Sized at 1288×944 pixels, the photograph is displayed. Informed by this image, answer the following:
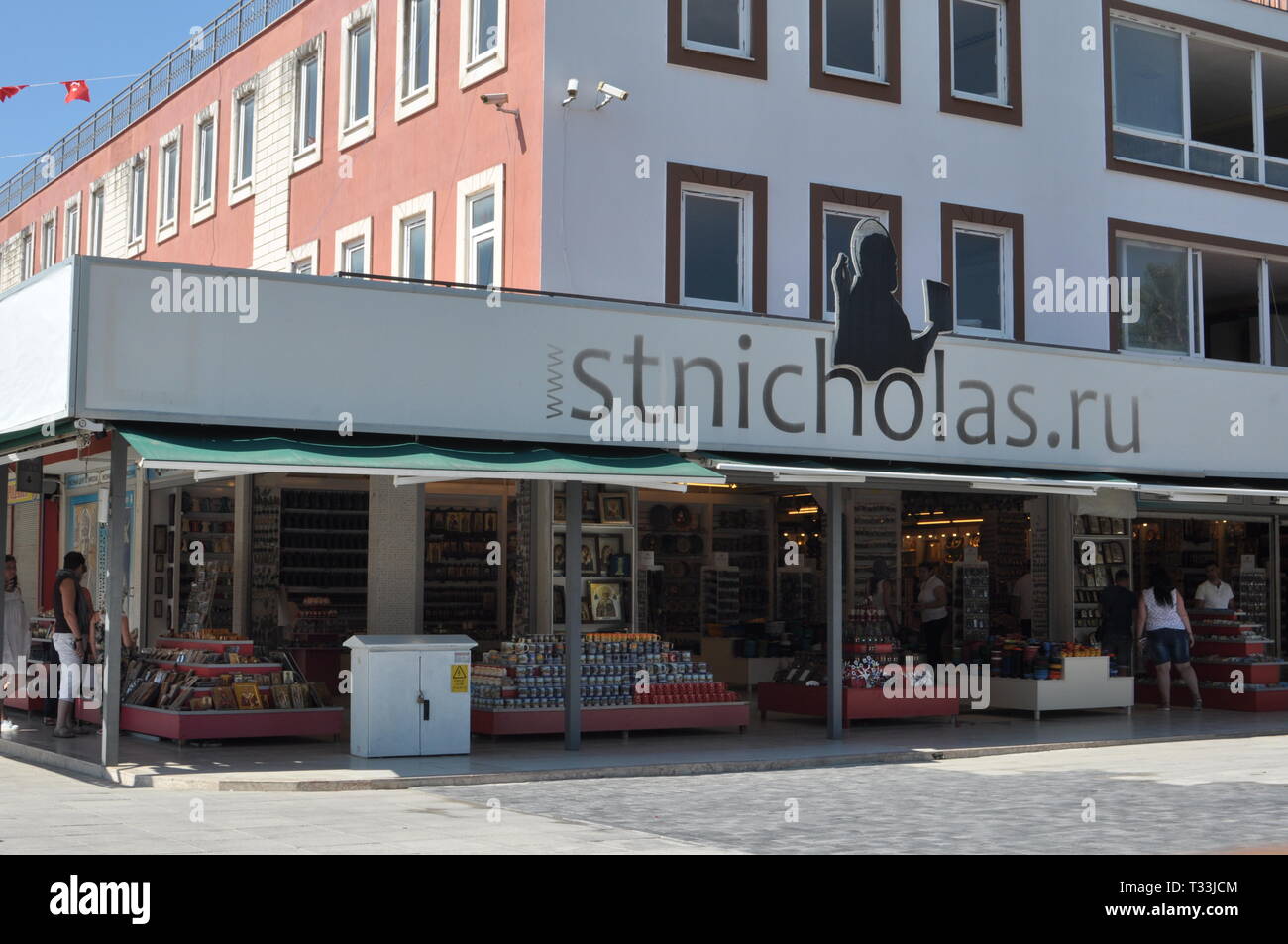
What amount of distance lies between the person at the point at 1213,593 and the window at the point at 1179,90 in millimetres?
6075

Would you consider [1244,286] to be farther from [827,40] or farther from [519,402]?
[519,402]

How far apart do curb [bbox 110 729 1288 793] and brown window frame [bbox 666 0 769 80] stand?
871cm

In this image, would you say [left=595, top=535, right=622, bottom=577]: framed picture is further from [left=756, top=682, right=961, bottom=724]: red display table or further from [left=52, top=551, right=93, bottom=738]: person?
[left=52, top=551, right=93, bottom=738]: person

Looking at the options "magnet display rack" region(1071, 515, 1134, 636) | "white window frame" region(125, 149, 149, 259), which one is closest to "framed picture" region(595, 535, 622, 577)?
"magnet display rack" region(1071, 515, 1134, 636)

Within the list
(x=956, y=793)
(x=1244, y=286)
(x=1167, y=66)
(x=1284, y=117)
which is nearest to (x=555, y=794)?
(x=956, y=793)

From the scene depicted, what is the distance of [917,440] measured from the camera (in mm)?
18891

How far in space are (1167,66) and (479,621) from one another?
13.3 meters

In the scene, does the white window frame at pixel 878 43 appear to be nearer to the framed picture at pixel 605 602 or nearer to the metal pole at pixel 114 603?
the framed picture at pixel 605 602

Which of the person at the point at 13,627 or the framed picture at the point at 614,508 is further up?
the framed picture at the point at 614,508

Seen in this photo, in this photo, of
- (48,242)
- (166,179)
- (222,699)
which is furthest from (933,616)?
(48,242)

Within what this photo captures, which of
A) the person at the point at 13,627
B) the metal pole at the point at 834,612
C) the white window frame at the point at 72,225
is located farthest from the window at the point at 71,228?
the metal pole at the point at 834,612

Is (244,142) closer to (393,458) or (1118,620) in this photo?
(393,458)

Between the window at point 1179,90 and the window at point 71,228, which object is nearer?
the window at point 1179,90

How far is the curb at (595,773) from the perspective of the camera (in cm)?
1323
